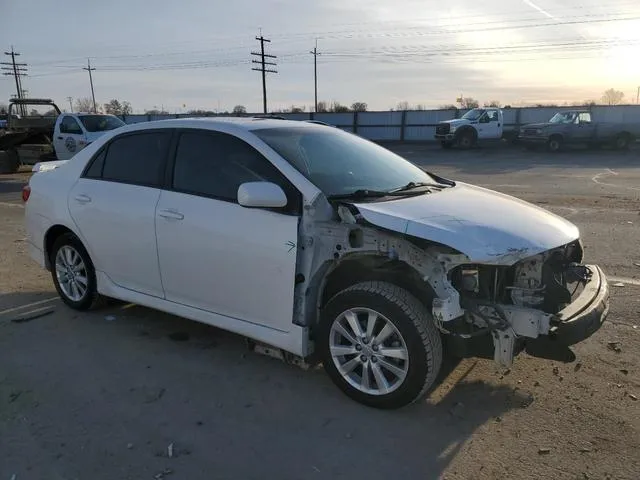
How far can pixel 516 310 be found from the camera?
3.16m

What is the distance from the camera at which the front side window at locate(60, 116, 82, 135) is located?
16.8 m

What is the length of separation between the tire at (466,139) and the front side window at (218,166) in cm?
2824

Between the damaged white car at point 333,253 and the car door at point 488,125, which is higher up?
the damaged white car at point 333,253

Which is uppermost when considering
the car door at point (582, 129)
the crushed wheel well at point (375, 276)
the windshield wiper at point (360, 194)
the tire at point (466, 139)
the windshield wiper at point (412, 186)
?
the windshield wiper at point (360, 194)

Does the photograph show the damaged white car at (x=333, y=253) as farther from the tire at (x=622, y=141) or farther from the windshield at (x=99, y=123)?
the tire at (x=622, y=141)

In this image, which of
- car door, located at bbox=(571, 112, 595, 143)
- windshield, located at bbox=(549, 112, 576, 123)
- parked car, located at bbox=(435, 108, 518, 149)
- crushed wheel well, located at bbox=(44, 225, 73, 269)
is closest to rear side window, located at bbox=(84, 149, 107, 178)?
crushed wheel well, located at bbox=(44, 225, 73, 269)

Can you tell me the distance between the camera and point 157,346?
175 inches

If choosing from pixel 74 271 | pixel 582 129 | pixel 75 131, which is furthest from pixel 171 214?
pixel 582 129

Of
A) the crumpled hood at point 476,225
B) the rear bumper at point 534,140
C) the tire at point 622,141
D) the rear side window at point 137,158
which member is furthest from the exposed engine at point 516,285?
the tire at point 622,141

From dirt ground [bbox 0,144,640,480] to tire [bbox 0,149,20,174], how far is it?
15.7 meters

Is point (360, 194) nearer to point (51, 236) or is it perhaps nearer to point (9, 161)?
point (51, 236)

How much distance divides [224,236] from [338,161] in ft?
3.44

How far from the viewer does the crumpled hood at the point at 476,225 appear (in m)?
3.16

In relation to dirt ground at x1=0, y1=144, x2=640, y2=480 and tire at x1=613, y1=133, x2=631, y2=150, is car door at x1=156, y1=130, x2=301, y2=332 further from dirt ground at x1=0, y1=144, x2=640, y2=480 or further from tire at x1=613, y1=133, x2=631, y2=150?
tire at x1=613, y1=133, x2=631, y2=150
